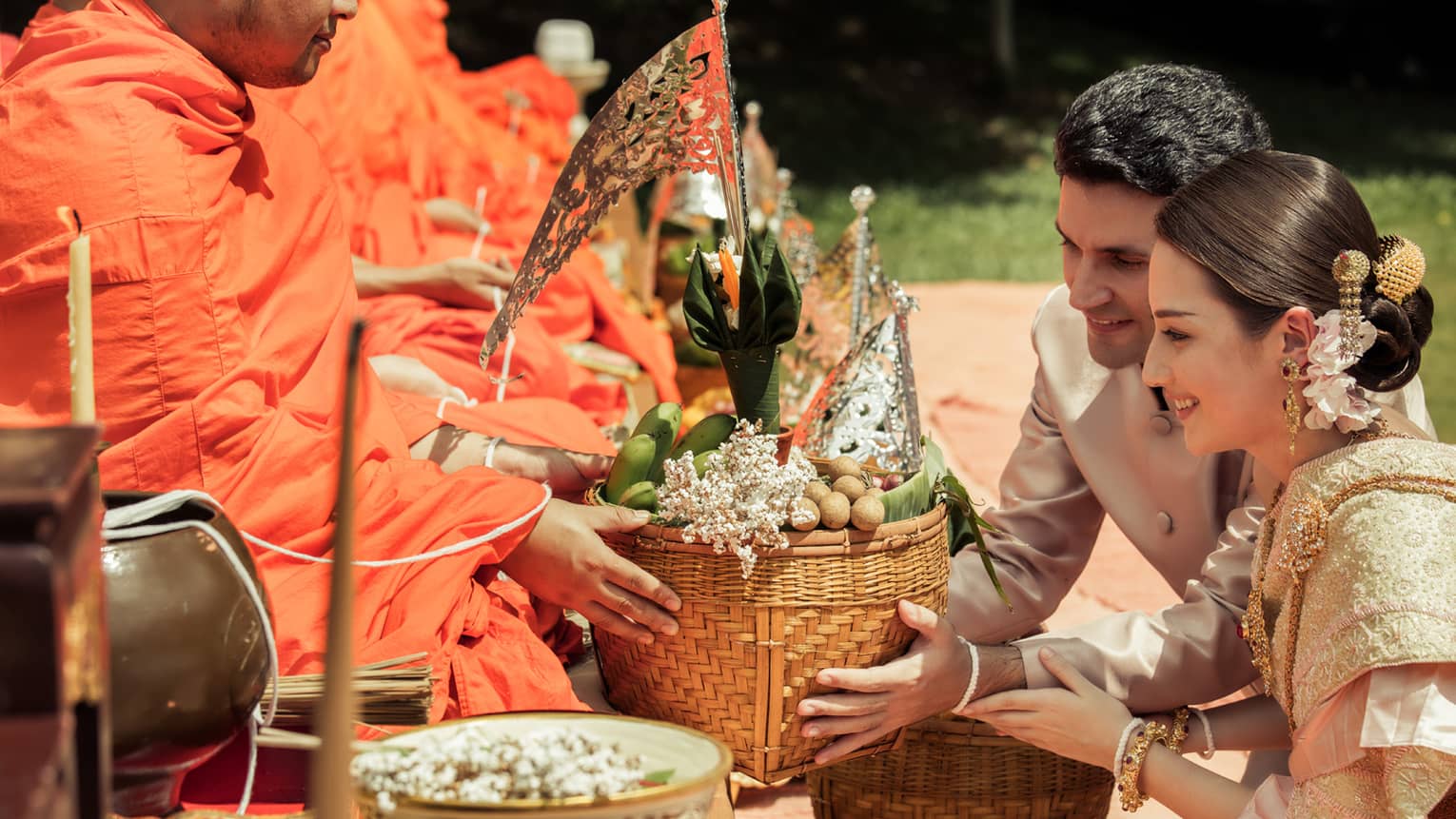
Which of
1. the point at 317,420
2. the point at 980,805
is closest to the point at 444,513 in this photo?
the point at 317,420

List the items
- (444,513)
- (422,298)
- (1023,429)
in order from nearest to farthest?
1. (444,513)
2. (1023,429)
3. (422,298)

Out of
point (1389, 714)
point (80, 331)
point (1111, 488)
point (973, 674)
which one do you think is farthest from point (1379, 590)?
point (80, 331)

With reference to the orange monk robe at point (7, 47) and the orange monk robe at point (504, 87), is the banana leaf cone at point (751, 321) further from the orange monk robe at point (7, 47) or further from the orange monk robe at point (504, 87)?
the orange monk robe at point (504, 87)

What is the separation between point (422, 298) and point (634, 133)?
6.71 feet

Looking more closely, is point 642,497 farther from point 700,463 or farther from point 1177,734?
point 1177,734

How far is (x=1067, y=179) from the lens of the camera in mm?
2590

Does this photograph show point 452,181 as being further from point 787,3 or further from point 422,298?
point 787,3

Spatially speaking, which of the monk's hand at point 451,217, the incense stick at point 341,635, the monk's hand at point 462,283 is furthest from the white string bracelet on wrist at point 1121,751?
the monk's hand at point 451,217

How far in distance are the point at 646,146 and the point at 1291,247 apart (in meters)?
0.96

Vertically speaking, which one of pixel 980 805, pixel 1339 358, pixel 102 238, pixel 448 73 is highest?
pixel 448 73

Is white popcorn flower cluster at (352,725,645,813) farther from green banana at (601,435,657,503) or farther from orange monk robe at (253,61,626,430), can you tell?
orange monk robe at (253,61,626,430)

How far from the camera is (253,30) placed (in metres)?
2.37

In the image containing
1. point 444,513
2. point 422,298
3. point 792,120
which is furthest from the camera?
point 792,120

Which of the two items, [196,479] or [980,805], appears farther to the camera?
[980,805]
